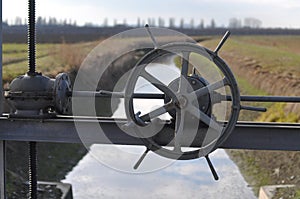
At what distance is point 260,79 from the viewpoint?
725 inches

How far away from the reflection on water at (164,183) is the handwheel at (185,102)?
6.65 metres

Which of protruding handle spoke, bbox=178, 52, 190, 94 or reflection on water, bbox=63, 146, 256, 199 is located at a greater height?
protruding handle spoke, bbox=178, 52, 190, 94

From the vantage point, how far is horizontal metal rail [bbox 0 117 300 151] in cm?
268

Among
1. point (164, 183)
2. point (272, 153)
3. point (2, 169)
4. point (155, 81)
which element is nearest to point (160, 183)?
point (164, 183)

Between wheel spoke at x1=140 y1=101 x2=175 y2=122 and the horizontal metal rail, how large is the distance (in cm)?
13

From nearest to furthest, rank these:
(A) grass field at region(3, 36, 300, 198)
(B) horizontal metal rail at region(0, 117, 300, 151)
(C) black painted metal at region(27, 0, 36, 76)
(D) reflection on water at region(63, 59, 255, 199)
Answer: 1. (B) horizontal metal rail at region(0, 117, 300, 151)
2. (C) black painted metal at region(27, 0, 36, 76)
3. (D) reflection on water at region(63, 59, 255, 199)
4. (A) grass field at region(3, 36, 300, 198)

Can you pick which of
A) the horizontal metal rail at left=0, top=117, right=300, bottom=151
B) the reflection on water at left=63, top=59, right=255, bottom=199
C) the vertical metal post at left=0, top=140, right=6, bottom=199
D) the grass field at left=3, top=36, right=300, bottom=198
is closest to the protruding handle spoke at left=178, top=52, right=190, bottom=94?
the horizontal metal rail at left=0, top=117, right=300, bottom=151

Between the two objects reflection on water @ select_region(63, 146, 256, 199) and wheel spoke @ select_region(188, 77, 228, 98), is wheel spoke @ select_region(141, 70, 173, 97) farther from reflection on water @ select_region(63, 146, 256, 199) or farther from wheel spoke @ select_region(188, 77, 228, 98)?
reflection on water @ select_region(63, 146, 256, 199)

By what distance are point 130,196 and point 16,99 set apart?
21.6 feet

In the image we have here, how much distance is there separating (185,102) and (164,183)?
25.4ft

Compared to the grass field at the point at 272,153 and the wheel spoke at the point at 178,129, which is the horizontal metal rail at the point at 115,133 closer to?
the wheel spoke at the point at 178,129

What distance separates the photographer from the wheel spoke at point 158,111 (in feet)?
8.45

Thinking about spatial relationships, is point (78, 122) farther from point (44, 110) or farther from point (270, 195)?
point (270, 195)

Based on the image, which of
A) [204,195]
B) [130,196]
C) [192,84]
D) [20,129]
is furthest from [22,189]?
[192,84]
